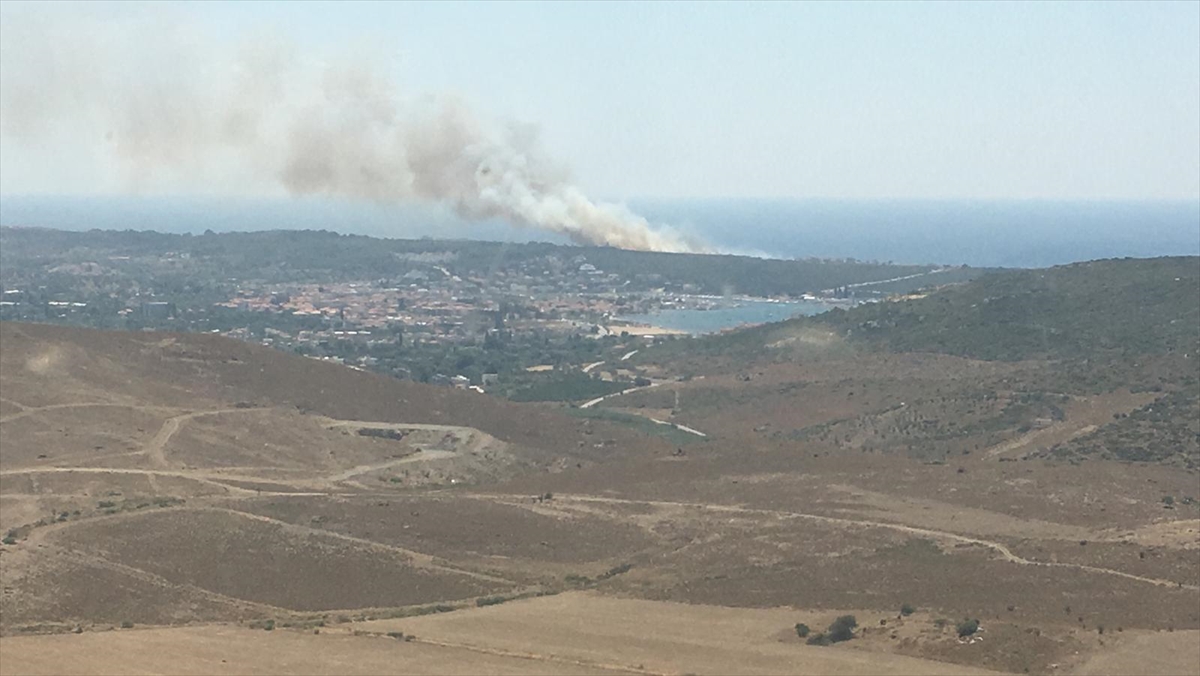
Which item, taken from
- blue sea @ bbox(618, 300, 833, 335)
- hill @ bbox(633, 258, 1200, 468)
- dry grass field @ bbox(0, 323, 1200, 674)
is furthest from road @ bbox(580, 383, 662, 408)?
blue sea @ bbox(618, 300, 833, 335)

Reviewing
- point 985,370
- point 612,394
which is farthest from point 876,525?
point 612,394

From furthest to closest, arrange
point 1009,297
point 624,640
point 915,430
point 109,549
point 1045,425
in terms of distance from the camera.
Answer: point 1009,297 → point 915,430 → point 1045,425 → point 109,549 → point 624,640

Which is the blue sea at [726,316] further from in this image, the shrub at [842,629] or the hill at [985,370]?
the shrub at [842,629]

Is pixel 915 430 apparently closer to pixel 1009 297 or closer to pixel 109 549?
pixel 1009 297

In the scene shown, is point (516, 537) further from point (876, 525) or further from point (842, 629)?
point (842, 629)

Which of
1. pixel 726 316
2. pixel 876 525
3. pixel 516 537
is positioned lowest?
pixel 516 537

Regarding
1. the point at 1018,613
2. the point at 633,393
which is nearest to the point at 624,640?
the point at 1018,613

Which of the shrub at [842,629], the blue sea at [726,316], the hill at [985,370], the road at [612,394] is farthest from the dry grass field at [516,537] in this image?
the blue sea at [726,316]
